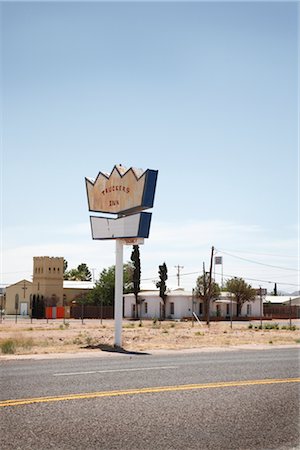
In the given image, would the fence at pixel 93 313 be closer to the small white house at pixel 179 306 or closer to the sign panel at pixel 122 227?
the small white house at pixel 179 306

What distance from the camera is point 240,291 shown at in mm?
77062

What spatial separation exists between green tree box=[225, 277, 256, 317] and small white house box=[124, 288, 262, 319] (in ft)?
3.99

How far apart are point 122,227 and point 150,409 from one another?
18.2m

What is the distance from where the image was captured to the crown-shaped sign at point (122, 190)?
84.2ft

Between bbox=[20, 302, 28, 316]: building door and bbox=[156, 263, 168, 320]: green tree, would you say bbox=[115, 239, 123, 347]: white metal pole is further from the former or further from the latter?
bbox=[20, 302, 28, 316]: building door

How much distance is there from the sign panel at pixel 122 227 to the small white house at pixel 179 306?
45.0m

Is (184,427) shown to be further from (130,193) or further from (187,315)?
(187,315)

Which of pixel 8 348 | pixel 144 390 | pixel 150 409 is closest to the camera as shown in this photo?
pixel 150 409

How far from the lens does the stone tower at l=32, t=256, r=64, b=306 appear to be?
252 ft

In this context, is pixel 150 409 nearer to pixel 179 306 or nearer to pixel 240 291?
pixel 179 306

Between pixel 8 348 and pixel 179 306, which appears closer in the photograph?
pixel 8 348

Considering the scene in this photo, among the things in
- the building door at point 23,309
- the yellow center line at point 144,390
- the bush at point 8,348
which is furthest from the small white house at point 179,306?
the yellow center line at point 144,390

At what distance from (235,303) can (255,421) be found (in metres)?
71.6

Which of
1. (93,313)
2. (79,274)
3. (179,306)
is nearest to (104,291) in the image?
(93,313)
